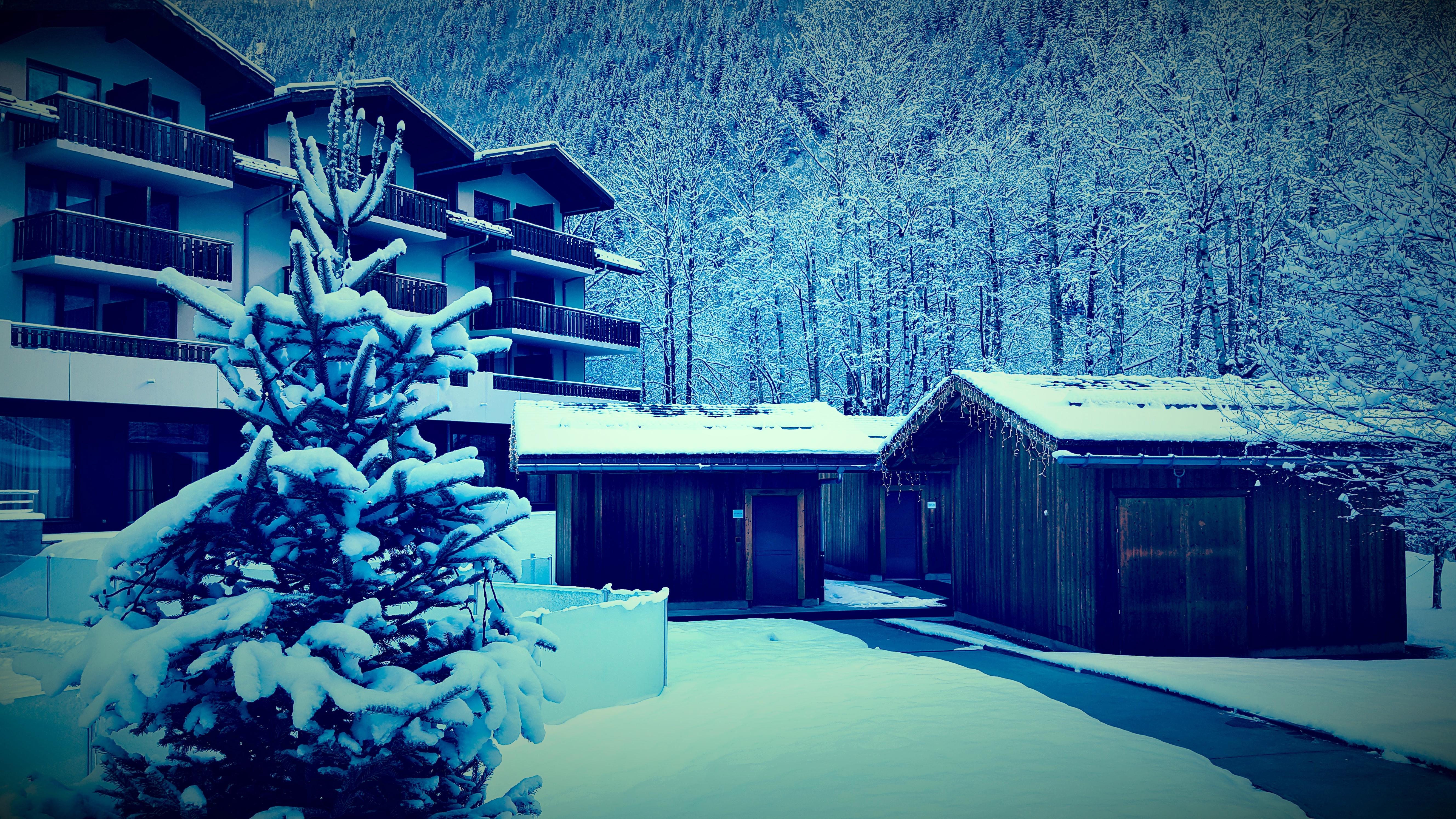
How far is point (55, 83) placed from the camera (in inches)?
738

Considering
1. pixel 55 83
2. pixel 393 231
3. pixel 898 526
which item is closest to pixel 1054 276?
pixel 898 526

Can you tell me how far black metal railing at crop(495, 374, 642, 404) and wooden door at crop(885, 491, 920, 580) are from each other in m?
10.3

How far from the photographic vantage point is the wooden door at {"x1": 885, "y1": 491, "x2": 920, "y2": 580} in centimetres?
2122

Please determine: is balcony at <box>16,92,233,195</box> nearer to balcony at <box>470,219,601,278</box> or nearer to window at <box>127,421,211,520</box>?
window at <box>127,421,211,520</box>

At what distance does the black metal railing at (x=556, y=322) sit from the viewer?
1145 inches

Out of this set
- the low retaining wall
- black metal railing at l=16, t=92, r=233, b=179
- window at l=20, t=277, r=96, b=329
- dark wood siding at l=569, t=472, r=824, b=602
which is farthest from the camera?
window at l=20, t=277, r=96, b=329

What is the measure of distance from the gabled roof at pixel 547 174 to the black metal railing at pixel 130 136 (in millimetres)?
8585

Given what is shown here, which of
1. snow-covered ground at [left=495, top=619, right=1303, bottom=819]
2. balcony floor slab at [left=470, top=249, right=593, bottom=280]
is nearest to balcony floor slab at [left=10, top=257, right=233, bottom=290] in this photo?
balcony floor slab at [left=470, top=249, right=593, bottom=280]

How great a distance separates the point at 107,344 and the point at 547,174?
1675cm

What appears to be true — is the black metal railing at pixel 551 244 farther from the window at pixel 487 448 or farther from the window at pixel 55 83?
the window at pixel 55 83

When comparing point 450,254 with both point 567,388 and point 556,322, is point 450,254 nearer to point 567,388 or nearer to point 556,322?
point 556,322

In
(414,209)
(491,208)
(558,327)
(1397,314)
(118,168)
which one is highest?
(491,208)

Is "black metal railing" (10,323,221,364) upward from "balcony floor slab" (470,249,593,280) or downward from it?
downward

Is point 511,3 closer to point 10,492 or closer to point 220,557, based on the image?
point 10,492
